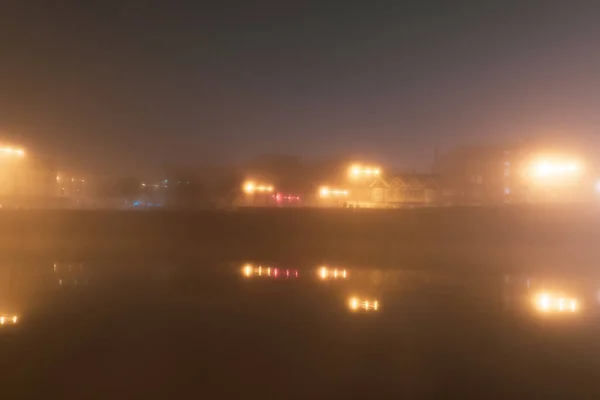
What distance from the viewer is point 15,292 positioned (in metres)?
9.47

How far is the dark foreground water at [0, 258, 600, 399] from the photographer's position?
5414 mm

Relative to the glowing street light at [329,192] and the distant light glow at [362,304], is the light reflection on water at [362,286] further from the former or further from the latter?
the glowing street light at [329,192]

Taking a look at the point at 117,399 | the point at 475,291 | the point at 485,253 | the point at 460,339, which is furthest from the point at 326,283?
the point at 485,253

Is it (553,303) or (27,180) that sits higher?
(27,180)


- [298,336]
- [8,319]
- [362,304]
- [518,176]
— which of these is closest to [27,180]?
[8,319]

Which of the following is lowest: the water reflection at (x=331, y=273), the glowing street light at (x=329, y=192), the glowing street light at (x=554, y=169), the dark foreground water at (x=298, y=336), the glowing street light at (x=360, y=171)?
the dark foreground water at (x=298, y=336)

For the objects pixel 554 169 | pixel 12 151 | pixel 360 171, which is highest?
pixel 12 151

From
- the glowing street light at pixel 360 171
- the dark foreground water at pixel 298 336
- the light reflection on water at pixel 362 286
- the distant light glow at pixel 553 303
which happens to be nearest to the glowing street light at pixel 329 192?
the glowing street light at pixel 360 171

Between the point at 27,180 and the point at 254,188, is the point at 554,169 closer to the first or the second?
the point at 254,188

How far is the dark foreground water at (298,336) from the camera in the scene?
5.41 meters

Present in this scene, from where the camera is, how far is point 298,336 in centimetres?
701

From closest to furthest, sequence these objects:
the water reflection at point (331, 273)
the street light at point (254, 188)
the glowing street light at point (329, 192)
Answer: the water reflection at point (331, 273) → the street light at point (254, 188) → the glowing street light at point (329, 192)

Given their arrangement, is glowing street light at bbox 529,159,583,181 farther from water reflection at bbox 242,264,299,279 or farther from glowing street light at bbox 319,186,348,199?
water reflection at bbox 242,264,299,279

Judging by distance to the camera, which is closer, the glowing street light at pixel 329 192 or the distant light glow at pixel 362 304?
the distant light glow at pixel 362 304
